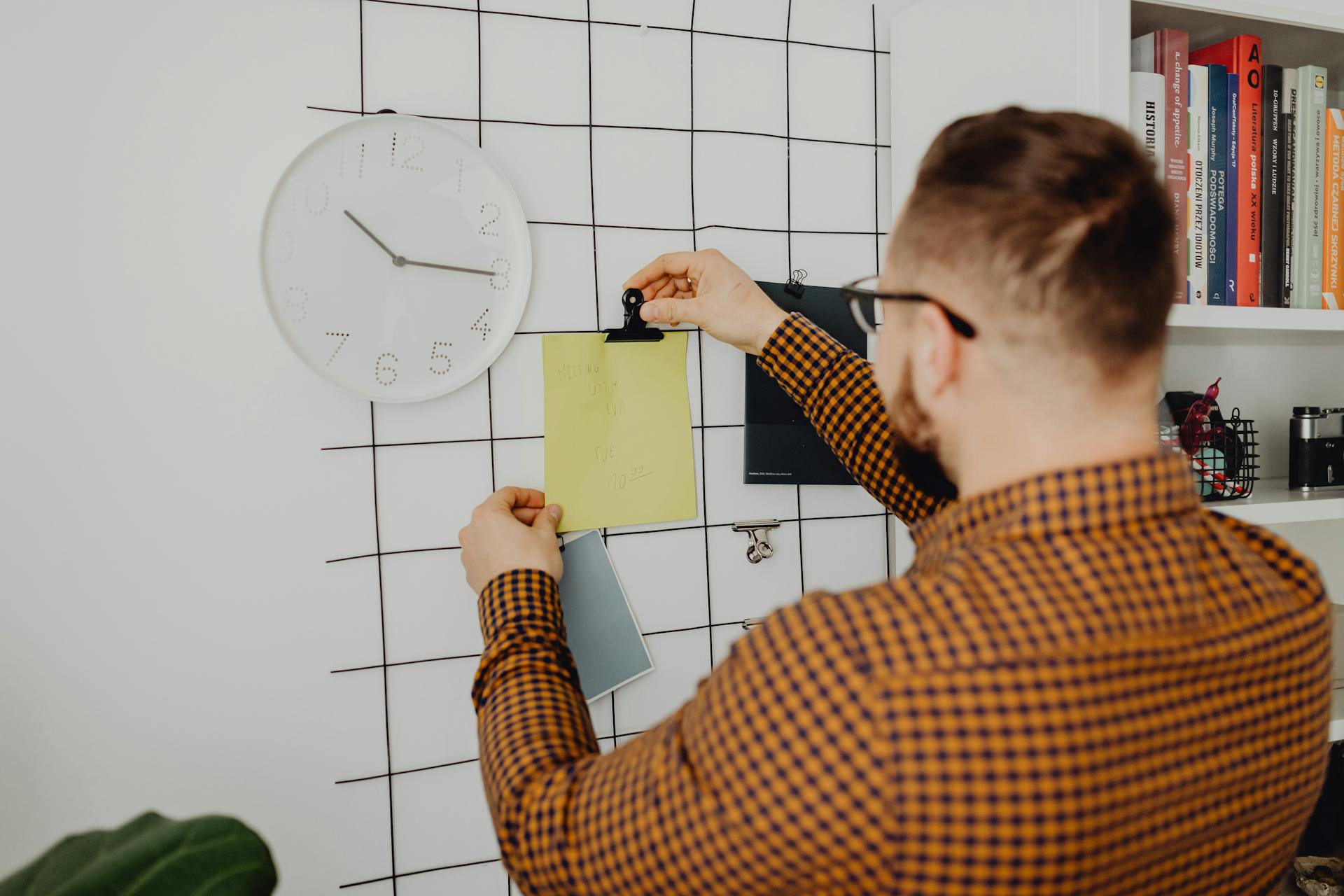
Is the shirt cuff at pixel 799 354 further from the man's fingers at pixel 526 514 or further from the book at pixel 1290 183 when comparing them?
the book at pixel 1290 183

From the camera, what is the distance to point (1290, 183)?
1.16 meters

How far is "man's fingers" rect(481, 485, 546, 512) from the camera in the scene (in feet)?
3.31

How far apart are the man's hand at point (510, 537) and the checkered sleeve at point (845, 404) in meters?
0.33

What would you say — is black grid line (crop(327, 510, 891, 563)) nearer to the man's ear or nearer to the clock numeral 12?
the clock numeral 12

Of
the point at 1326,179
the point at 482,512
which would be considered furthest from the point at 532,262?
the point at 1326,179

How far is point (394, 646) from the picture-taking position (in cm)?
102

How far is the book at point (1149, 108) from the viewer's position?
1040 mm

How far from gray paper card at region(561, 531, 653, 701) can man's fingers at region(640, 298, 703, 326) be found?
28cm

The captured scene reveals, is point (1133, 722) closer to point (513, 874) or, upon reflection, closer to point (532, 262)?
point (513, 874)

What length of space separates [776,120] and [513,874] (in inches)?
36.9

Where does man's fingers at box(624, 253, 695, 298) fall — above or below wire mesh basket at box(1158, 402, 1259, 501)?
above

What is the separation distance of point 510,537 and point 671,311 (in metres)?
0.33

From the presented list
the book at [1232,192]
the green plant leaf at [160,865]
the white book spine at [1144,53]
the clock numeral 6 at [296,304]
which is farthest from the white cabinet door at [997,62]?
the green plant leaf at [160,865]

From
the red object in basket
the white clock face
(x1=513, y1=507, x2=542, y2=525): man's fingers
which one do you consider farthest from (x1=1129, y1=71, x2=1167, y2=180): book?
(x1=513, y1=507, x2=542, y2=525): man's fingers
